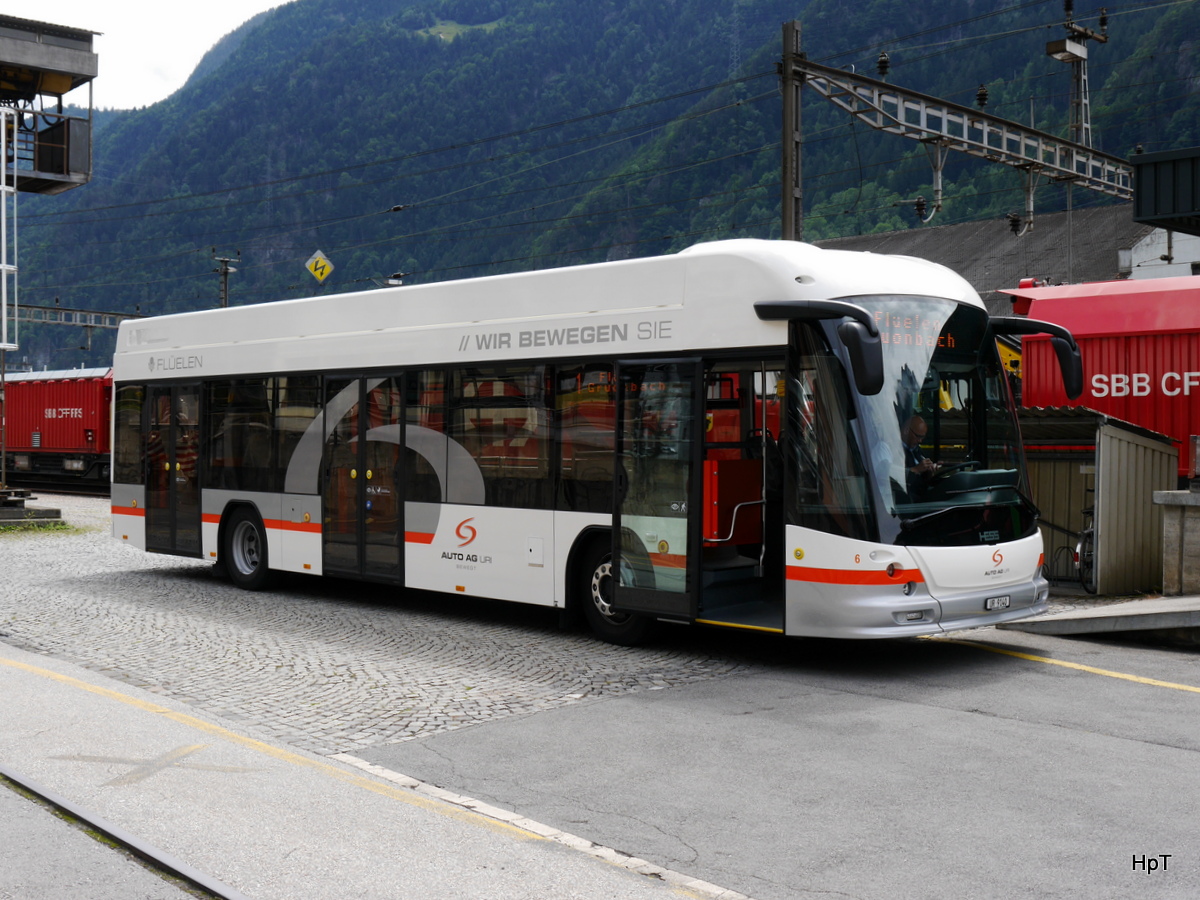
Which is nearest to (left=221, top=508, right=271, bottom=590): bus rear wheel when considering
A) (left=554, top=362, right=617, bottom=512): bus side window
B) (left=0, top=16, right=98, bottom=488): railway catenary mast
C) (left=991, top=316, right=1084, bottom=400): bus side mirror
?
(left=554, top=362, right=617, bottom=512): bus side window

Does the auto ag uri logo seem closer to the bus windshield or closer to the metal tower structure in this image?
the bus windshield

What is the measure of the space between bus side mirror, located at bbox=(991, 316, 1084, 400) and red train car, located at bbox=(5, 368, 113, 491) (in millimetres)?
32304

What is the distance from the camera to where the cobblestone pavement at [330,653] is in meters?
8.20

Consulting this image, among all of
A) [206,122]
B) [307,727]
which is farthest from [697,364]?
[206,122]

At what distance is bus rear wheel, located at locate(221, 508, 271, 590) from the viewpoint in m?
14.2

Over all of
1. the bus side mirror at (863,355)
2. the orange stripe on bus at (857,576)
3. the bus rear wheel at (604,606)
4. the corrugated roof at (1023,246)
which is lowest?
the bus rear wheel at (604,606)

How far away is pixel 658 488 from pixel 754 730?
274 cm

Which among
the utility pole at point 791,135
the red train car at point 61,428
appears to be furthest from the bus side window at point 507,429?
the red train car at point 61,428

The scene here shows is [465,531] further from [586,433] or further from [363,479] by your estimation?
[586,433]

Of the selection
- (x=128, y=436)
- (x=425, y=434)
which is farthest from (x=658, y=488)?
(x=128, y=436)

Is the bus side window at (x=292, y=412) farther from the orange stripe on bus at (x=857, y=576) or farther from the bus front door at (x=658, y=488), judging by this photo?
the orange stripe on bus at (x=857, y=576)

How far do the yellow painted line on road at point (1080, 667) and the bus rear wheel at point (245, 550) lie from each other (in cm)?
744

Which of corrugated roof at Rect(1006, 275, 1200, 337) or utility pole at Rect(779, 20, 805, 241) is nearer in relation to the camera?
corrugated roof at Rect(1006, 275, 1200, 337)

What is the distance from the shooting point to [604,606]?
34.6 feet
